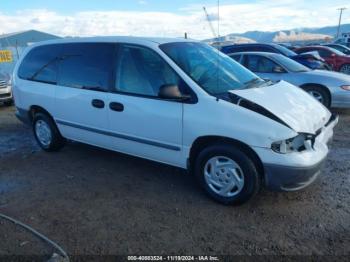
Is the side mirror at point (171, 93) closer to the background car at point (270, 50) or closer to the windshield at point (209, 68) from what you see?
the windshield at point (209, 68)

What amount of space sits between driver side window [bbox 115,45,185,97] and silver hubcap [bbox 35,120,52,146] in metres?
1.94

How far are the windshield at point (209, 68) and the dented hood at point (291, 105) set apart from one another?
9.5 inches

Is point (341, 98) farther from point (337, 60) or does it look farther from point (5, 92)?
point (5, 92)

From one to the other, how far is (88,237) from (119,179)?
137 cm

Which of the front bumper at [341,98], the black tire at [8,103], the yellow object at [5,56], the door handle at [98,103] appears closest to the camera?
the door handle at [98,103]

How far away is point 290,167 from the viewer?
324 centimetres

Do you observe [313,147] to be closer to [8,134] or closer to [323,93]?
[323,93]

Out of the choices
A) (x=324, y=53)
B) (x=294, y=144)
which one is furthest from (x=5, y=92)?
(x=324, y=53)

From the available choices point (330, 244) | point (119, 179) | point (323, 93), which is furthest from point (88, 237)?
point (323, 93)

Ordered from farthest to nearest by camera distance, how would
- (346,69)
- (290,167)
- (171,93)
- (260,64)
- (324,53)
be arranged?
(324,53), (346,69), (260,64), (171,93), (290,167)

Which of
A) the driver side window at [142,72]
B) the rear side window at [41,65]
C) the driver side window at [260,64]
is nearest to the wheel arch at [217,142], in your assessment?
the driver side window at [142,72]

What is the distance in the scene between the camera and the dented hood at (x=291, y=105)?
3.38 m

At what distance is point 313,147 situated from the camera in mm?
3424

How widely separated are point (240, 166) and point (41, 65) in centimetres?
371
